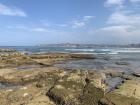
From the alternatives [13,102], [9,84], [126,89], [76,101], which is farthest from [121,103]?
[9,84]

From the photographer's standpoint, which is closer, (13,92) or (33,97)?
(33,97)

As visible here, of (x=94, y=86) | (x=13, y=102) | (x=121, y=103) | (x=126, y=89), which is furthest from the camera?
(x=126, y=89)

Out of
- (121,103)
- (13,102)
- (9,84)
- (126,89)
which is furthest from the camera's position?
(9,84)

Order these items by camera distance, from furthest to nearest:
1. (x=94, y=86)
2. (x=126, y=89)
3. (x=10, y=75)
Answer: (x=10, y=75) < (x=126, y=89) < (x=94, y=86)

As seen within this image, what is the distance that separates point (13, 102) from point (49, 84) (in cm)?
279

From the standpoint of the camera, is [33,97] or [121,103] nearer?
[121,103]

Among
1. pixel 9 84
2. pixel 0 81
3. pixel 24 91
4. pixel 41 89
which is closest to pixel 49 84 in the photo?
pixel 41 89

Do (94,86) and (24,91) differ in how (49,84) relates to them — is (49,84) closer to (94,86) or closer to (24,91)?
(24,91)

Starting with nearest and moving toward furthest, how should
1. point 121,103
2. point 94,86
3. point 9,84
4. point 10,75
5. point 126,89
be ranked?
point 121,103, point 94,86, point 126,89, point 9,84, point 10,75

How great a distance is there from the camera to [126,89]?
12320mm

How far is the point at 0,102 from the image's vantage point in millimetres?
10531

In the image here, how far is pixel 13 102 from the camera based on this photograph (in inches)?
412

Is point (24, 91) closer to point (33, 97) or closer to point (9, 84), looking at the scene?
point (33, 97)

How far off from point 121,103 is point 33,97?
4.12m
